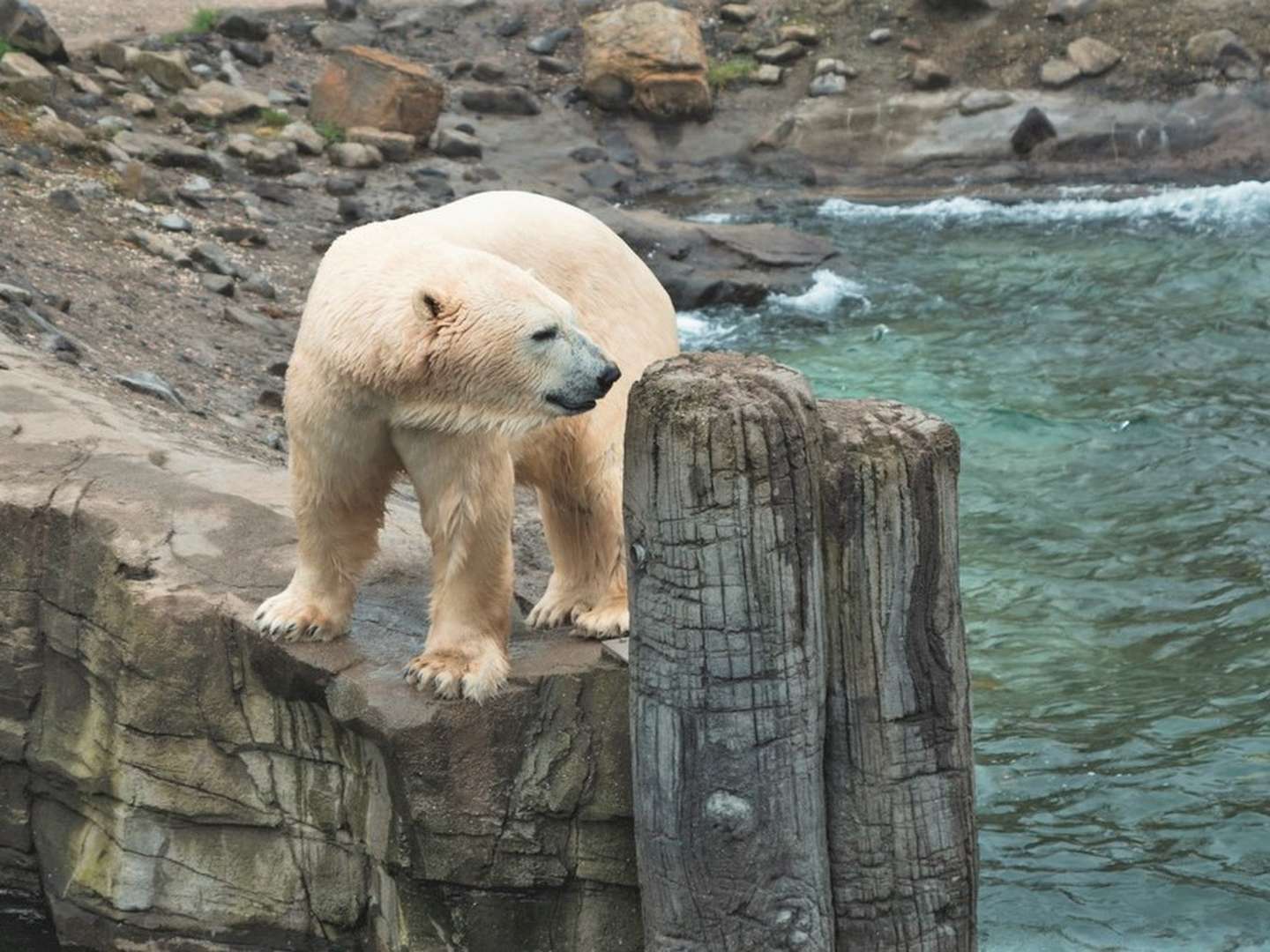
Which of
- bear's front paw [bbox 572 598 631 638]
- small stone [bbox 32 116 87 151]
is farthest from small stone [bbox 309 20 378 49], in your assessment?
bear's front paw [bbox 572 598 631 638]

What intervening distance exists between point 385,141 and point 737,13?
5356mm

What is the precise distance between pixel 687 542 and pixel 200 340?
6.29m

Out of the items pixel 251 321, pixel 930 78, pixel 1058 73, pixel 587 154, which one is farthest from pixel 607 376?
pixel 1058 73

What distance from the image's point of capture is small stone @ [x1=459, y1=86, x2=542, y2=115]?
56.6 feet

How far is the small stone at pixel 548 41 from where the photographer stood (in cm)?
1862

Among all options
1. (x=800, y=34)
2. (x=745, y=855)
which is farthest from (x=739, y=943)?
(x=800, y=34)

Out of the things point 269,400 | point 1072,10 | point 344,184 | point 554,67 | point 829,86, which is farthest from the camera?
point 554,67

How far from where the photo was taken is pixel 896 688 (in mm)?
3980

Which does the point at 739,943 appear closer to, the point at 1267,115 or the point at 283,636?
the point at 283,636

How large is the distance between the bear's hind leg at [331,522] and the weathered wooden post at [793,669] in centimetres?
77

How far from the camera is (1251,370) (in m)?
11.1

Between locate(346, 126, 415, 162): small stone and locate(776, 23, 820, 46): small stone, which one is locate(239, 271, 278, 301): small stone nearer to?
locate(346, 126, 415, 162): small stone

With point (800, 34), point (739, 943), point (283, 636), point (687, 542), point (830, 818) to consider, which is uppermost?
point (800, 34)

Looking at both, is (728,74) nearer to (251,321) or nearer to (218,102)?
(218,102)
